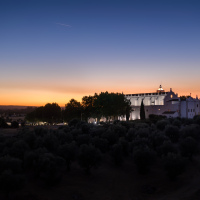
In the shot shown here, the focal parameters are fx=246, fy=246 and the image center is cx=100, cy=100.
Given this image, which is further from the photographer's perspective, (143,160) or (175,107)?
(175,107)

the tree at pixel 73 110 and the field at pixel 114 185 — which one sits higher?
the tree at pixel 73 110

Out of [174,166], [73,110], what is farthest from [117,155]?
[73,110]

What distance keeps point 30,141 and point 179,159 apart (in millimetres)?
22639

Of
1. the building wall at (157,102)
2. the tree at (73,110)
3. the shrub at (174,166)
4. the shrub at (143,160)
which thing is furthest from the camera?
the building wall at (157,102)

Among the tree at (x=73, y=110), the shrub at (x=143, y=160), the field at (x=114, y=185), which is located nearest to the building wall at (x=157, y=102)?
the tree at (x=73, y=110)

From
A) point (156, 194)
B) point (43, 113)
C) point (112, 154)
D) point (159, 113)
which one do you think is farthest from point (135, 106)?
point (156, 194)

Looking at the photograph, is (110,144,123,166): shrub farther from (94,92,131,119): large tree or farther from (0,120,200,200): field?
(94,92,131,119): large tree

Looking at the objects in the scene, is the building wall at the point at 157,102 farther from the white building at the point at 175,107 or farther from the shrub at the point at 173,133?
the shrub at the point at 173,133

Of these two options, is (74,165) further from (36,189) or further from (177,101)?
(177,101)

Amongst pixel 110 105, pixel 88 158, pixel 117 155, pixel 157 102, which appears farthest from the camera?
pixel 157 102

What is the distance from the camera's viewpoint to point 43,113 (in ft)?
386

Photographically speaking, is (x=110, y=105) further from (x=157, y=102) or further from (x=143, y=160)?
(x=143, y=160)

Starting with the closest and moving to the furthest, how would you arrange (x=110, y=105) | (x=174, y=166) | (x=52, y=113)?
(x=174, y=166)
(x=110, y=105)
(x=52, y=113)

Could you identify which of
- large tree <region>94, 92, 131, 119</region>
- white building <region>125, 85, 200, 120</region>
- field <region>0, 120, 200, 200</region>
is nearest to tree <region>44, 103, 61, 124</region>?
large tree <region>94, 92, 131, 119</region>
